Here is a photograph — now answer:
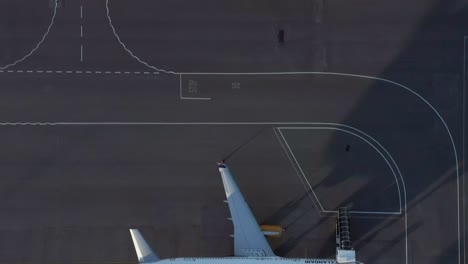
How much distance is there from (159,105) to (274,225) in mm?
5622

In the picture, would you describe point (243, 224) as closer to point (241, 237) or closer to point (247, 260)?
point (241, 237)

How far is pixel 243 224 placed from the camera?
14.7m

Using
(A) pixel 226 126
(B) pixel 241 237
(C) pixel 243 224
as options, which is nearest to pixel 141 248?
(B) pixel 241 237

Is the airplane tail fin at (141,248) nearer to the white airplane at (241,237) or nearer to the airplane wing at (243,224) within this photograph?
the white airplane at (241,237)

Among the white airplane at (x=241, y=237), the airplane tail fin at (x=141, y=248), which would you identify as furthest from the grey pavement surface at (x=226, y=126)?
the airplane tail fin at (x=141, y=248)

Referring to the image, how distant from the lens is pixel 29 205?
15.4 metres

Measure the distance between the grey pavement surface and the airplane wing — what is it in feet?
2.74

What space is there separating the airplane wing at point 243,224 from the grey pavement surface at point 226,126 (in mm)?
836

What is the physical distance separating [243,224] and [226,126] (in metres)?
3.34

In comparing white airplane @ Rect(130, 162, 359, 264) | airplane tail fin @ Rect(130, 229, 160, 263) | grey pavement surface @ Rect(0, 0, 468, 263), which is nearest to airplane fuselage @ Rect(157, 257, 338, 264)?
white airplane @ Rect(130, 162, 359, 264)

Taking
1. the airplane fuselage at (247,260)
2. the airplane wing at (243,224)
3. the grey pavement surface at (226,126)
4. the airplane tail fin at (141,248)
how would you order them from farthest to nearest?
the grey pavement surface at (226,126) → the airplane wing at (243,224) → the airplane tail fin at (141,248) → the airplane fuselage at (247,260)

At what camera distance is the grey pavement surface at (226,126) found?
15391 mm

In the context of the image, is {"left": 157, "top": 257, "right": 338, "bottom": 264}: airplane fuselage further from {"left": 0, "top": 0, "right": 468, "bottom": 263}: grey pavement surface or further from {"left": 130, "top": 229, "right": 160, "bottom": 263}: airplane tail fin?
{"left": 0, "top": 0, "right": 468, "bottom": 263}: grey pavement surface

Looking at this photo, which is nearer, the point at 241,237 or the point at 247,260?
the point at 247,260
